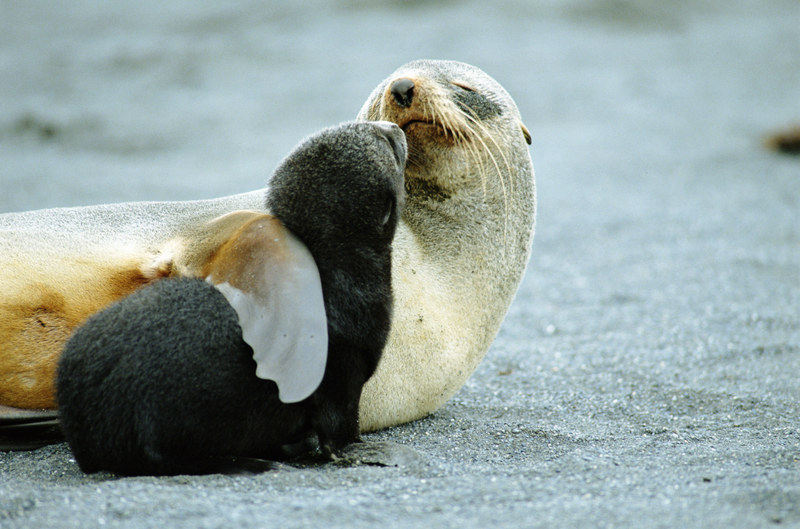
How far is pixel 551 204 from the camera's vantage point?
970cm

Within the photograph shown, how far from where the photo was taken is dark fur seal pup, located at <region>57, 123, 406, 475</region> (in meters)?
2.68

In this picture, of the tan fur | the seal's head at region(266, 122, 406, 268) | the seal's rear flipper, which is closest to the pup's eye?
the seal's head at region(266, 122, 406, 268)

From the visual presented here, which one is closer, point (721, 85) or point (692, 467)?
point (692, 467)

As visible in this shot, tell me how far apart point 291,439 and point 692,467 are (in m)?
1.40

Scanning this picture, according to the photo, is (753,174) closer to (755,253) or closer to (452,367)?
(755,253)

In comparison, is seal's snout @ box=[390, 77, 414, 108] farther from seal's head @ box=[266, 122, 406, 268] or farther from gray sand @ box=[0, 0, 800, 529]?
gray sand @ box=[0, 0, 800, 529]

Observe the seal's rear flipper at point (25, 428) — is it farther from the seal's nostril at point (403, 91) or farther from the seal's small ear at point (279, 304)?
the seal's nostril at point (403, 91)

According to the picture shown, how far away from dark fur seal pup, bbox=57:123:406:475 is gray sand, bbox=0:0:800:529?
191mm

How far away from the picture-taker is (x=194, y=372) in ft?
8.82

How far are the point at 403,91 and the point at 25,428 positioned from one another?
2069mm

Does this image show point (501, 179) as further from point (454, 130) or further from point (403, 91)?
point (403, 91)

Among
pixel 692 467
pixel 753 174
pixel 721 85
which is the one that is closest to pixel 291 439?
pixel 692 467

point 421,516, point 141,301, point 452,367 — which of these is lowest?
point 452,367

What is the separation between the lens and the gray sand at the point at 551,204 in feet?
8.08
